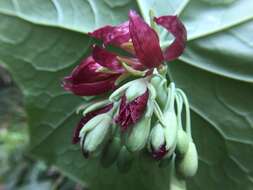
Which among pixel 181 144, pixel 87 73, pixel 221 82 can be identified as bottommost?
pixel 221 82

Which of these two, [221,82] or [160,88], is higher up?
[160,88]

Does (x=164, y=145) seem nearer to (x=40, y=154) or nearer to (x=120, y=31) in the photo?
(x=120, y=31)

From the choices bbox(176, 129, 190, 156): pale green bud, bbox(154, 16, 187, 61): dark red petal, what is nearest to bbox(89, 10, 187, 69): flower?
bbox(154, 16, 187, 61): dark red petal

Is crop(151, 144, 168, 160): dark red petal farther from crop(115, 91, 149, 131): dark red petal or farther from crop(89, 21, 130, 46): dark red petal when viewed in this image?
crop(89, 21, 130, 46): dark red petal

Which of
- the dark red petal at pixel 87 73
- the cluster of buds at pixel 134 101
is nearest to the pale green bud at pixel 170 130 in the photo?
the cluster of buds at pixel 134 101

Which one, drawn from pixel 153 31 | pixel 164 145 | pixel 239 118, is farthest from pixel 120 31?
pixel 239 118

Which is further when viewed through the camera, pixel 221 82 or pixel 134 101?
pixel 221 82

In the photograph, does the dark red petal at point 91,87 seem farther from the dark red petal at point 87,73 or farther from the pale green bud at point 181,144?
the pale green bud at point 181,144

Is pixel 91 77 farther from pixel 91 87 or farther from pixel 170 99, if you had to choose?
pixel 170 99

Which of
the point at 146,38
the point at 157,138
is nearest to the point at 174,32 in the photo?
the point at 146,38
